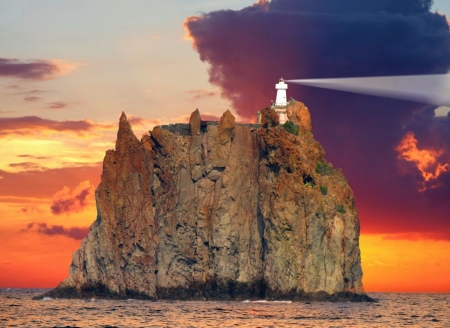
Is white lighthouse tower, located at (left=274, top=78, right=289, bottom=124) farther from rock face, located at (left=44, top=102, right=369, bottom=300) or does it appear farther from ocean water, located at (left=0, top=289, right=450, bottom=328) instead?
ocean water, located at (left=0, top=289, right=450, bottom=328)

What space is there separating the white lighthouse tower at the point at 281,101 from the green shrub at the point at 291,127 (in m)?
6.92

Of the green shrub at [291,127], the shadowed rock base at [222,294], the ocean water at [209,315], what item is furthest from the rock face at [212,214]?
the ocean water at [209,315]

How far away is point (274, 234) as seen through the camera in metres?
115

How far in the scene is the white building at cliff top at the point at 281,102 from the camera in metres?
132

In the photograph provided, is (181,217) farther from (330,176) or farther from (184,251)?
(330,176)

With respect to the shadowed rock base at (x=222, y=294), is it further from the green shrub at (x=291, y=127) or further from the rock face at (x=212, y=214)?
the green shrub at (x=291, y=127)

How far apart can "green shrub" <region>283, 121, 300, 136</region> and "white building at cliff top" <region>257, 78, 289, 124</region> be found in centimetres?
692

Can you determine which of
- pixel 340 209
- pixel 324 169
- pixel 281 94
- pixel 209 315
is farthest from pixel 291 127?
pixel 209 315

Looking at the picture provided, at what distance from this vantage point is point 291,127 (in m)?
123

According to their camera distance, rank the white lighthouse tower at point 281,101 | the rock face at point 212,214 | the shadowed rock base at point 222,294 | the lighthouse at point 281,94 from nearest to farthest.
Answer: the shadowed rock base at point 222,294 < the rock face at point 212,214 < the white lighthouse tower at point 281,101 < the lighthouse at point 281,94

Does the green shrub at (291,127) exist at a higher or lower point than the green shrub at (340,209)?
higher

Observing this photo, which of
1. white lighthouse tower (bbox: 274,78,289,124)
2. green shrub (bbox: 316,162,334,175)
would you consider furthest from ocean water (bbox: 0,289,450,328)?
white lighthouse tower (bbox: 274,78,289,124)

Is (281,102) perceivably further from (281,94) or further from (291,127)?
(291,127)

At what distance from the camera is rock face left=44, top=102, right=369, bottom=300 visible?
115 m
